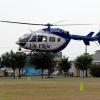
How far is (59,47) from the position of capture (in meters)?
60.3

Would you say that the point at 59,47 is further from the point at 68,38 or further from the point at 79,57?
the point at 79,57

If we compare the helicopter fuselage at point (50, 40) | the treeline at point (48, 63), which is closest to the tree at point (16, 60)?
the treeline at point (48, 63)

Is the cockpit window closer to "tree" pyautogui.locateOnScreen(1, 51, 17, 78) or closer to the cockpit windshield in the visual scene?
the cockpit windshield

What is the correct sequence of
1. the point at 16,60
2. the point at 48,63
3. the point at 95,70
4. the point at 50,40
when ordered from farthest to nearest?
the point at 95,70
the point at 16,60
the point at 48,63
the point at 50,40

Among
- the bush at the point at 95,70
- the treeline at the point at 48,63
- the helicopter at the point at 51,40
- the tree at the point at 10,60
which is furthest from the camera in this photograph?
the bush at the point at 95,70
